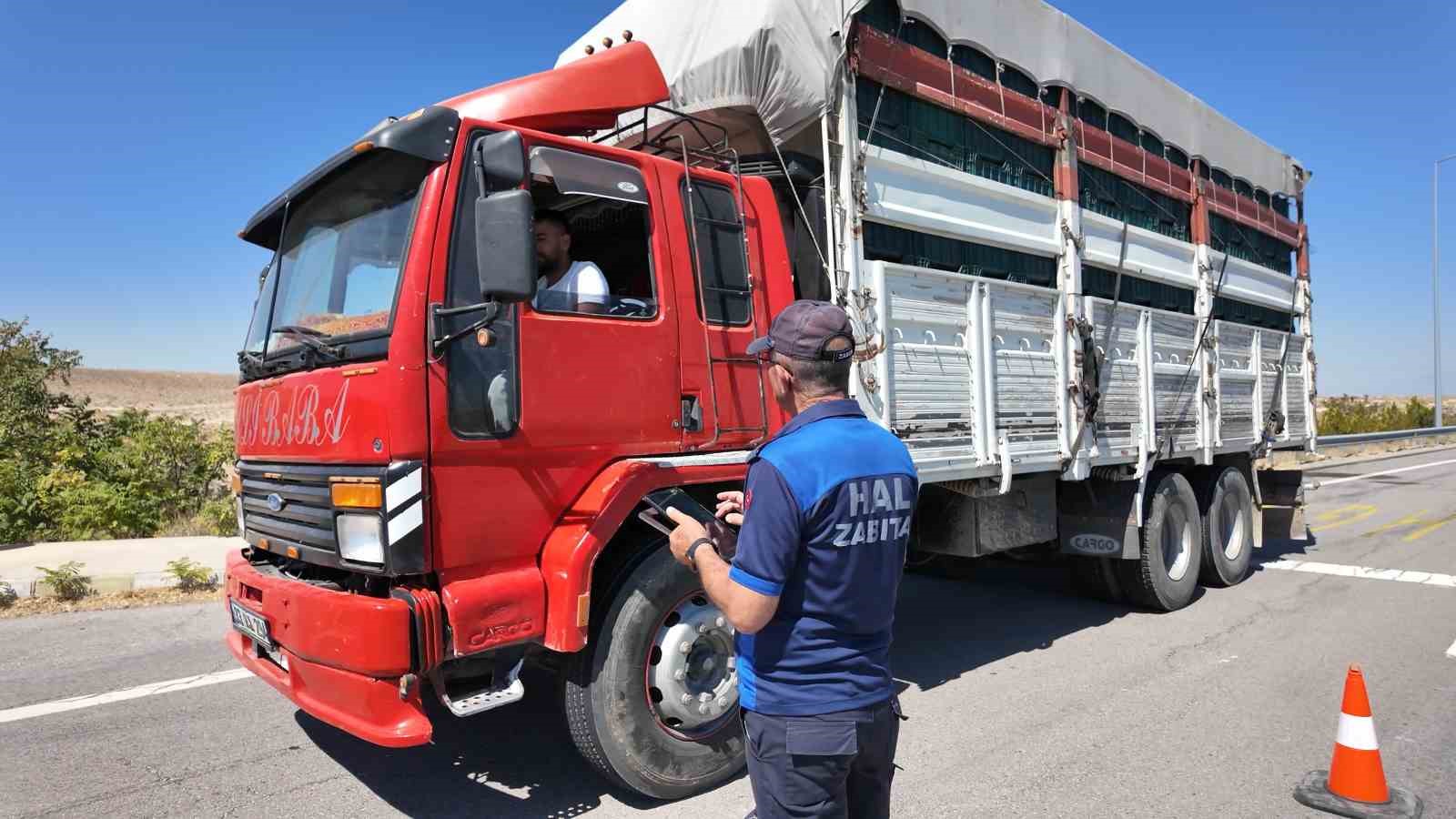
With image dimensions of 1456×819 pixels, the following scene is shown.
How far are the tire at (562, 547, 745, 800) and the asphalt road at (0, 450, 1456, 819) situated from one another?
16 cm

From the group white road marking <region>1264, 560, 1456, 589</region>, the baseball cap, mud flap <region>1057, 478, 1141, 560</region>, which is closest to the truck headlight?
the baseball cap

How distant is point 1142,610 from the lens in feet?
22.5

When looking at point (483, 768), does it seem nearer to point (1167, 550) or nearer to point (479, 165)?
point (479, 165)

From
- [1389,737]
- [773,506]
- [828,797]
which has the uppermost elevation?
[773,506]

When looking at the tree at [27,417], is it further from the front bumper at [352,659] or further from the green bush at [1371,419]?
the green bush at [1371,419]

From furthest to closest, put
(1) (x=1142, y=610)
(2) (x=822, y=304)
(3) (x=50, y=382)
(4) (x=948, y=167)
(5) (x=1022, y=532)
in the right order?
1. (3) (x=50, y=382)
2. (1) (x=1142, y=610)
3. (5) (x=1022, y=532)
4. (4) (x=948, y=167)
5. (2) (x=822, y=304)

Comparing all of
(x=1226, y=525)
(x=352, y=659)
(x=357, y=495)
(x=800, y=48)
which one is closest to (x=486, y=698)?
(x=352, y=659)

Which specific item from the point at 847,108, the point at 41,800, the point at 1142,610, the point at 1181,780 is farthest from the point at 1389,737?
the point at 41,800

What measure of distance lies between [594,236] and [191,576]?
5.39 m

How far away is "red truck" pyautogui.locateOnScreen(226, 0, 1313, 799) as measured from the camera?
3.00m

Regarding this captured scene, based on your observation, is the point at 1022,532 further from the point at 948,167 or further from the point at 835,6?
the point at 835,6

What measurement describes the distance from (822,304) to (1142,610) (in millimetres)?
5972

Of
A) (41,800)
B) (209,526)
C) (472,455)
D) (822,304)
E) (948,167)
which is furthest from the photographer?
(209,526)

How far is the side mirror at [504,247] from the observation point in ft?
9.64
